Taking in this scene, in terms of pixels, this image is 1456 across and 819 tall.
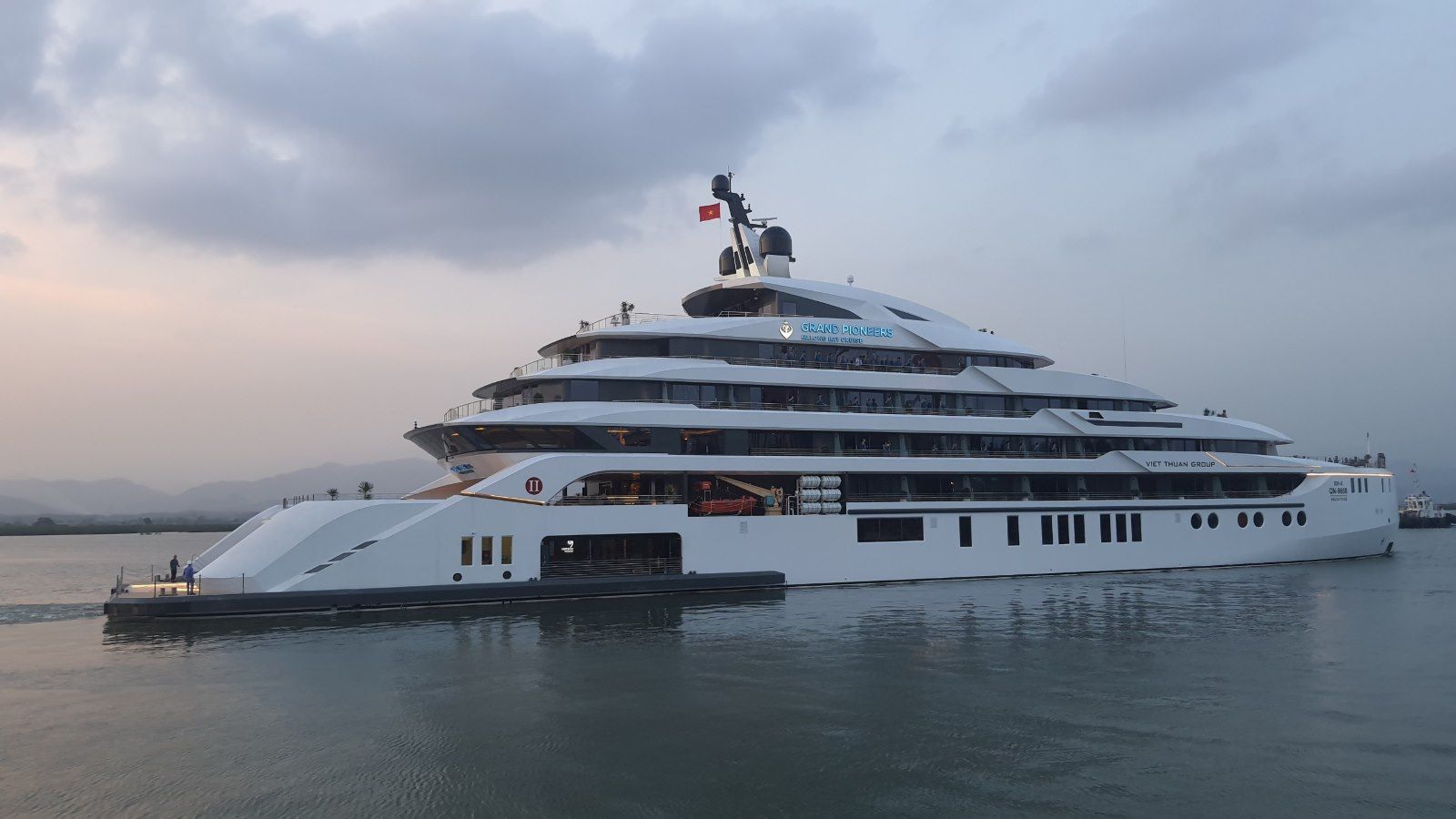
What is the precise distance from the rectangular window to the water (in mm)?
5244

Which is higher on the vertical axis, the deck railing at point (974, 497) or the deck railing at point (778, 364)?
the deck railing at point (778, 364)

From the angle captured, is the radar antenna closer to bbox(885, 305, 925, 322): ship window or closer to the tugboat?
bbox(885, 305, 925, 322): ship window

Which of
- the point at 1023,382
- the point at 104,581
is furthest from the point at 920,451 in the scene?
the point at 104,581

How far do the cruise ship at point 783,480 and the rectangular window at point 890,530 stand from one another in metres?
0.07

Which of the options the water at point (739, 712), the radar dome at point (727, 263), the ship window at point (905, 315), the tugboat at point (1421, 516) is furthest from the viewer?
the tugboat at point (1421, 516)

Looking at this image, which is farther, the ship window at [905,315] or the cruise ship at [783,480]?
the ship window at [905,315]

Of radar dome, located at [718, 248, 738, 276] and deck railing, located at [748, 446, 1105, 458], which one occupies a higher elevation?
radar dome, located at [718, 248, 738, 276]

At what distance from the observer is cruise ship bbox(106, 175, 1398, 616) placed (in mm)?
24781

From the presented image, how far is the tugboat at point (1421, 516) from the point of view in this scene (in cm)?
9662

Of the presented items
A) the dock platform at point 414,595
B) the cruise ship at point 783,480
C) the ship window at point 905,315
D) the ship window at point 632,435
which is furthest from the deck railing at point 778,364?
the dock platform at point 414,595

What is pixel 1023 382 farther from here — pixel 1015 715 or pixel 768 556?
pixel 1015 715

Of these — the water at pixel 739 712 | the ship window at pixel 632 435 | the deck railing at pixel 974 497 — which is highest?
the ship window at pixel 632 435

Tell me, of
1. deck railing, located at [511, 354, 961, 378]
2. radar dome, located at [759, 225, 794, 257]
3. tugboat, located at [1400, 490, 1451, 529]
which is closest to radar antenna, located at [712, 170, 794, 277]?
radar dome, located at [759, 225, 794, 257]

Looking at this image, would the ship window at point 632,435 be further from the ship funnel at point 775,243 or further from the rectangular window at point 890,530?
the ship funnel at point 775,243
